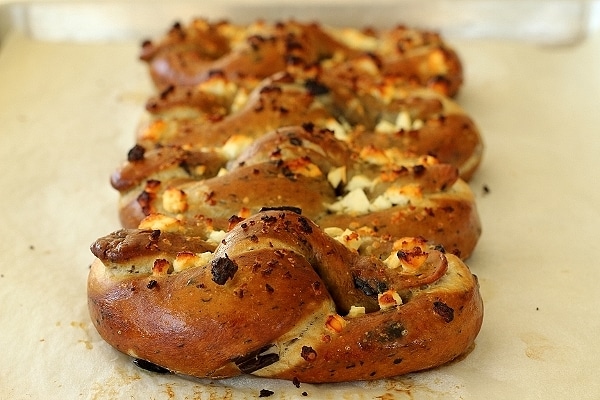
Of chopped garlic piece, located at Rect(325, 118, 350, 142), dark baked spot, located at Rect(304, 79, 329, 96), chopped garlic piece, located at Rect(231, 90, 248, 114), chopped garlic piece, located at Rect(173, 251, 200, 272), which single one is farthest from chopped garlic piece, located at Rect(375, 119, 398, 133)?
chopped garlic piece, located at Rect(173, 251, 200, 272)

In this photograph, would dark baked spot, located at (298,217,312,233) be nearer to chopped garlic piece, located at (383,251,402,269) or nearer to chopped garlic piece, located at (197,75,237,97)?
chopped garlic piece, located at (383,251,402,269)

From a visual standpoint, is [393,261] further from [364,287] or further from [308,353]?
[308,353]

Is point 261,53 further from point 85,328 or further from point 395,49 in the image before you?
point 85,328

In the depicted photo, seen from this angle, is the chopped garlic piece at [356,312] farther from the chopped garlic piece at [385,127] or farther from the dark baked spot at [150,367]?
the chopped garlic piece at [385,127]

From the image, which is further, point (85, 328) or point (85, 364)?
point (85, 328)

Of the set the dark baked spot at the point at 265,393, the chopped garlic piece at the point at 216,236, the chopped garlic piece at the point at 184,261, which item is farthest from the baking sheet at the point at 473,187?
the chopped garlic piece at the point at 216,236

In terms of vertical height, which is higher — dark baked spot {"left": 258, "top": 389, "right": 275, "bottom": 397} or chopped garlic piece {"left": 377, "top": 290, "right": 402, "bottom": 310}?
chopped garlic piece {"left": 377, "top": 290, "right": 402, "bottom": 310}

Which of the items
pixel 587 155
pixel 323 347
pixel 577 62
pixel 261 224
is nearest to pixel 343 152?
pixel 261 224
